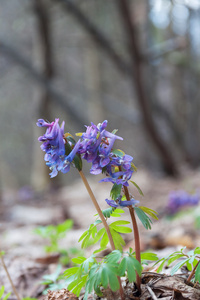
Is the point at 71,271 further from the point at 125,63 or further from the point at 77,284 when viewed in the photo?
the point at 125,63

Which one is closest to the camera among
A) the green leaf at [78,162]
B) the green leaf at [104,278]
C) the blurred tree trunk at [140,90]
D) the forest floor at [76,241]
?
the green leaf at [104,278]

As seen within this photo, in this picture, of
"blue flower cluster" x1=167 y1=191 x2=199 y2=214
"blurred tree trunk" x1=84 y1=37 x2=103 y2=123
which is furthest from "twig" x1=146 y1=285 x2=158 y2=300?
"blurred tree trunk" x1=84 y1=37 x2=103 y2=123

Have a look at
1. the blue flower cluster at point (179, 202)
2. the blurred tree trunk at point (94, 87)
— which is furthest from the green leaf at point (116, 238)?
the blurred tree trunk at point (94, 87)

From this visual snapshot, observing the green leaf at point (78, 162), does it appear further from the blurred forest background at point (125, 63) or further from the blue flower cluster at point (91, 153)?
the blurred forest background at point (125, 63)

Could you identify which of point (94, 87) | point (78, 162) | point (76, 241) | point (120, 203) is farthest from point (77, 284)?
point (94, 87)

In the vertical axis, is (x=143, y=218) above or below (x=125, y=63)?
below

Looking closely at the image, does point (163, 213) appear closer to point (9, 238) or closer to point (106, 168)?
point (9, 238)

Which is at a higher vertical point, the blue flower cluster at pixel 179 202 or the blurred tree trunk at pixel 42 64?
the blurred tree trunk at pixel 42 64
